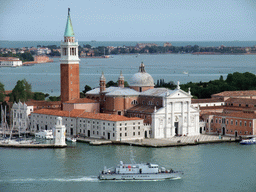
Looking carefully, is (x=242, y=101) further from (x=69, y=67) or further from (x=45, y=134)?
(x=45, y=134)

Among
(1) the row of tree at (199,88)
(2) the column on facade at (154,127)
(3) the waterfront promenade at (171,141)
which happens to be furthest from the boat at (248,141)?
(1) the row of tree at (199,88)

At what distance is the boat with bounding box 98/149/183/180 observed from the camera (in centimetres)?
2895

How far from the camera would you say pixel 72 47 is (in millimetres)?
43594

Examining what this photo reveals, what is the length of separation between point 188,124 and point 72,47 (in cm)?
928

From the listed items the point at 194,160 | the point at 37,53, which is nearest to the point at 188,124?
the point at 194,160

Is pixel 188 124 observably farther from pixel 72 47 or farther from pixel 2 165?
pixel 2 165

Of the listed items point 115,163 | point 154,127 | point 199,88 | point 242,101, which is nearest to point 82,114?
point 154,127

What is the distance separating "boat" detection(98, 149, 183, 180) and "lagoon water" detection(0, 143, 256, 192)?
310mm

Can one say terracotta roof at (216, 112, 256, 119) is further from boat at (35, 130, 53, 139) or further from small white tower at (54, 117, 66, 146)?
boat at (35, 130, 53, 139)

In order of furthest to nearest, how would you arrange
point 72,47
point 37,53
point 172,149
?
point 37,53 < point 72,47 < point 172,149

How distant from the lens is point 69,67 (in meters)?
43.5

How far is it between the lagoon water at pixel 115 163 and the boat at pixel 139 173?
0.31m

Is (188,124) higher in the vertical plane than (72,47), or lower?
lower

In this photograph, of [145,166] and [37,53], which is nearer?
[145,166]
